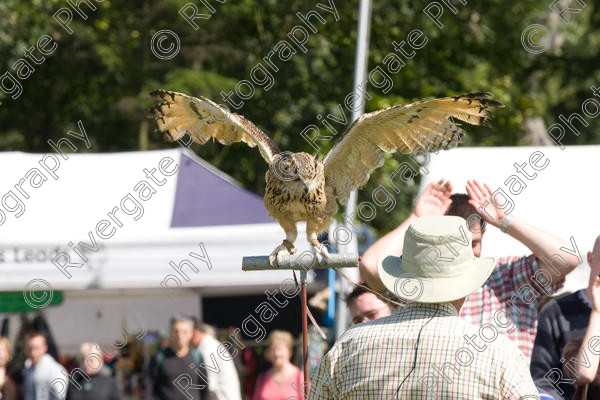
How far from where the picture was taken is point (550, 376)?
3807 mm

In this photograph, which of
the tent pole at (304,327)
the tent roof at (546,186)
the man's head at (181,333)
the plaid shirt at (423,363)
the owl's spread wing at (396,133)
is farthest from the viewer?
the man's head at (181,333)

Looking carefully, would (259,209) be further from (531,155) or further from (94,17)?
(94,17)

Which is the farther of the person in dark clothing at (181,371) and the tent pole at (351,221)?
the tent pole at (351,221)

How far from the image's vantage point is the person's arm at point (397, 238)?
11.4ft

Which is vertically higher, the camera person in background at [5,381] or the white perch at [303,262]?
the camera person in background at [5,381]

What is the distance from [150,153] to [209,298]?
1.78m

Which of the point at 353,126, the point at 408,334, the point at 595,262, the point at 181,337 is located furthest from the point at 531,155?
the point at 181,337

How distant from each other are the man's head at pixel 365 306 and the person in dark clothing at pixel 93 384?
13.5 feet

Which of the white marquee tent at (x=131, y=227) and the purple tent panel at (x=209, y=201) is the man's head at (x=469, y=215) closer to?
the white marquee tent at (x=131, y=227)

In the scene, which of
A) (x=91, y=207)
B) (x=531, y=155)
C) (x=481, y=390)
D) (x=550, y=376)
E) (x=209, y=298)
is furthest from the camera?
(x=209, y=298)

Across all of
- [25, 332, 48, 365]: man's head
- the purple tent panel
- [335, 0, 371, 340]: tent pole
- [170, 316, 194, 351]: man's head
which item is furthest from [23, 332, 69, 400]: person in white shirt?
[335, 0, 371, 340]: tent pole

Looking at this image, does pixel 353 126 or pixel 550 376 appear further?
pixel 550 376

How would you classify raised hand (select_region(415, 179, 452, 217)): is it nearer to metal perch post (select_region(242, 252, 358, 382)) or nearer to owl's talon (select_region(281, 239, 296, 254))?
owl's talon (select_region(281, 239, 296, 254))

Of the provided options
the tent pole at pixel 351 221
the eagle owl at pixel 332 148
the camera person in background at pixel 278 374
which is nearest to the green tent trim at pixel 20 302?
the camera person in background at pixel 278 374
